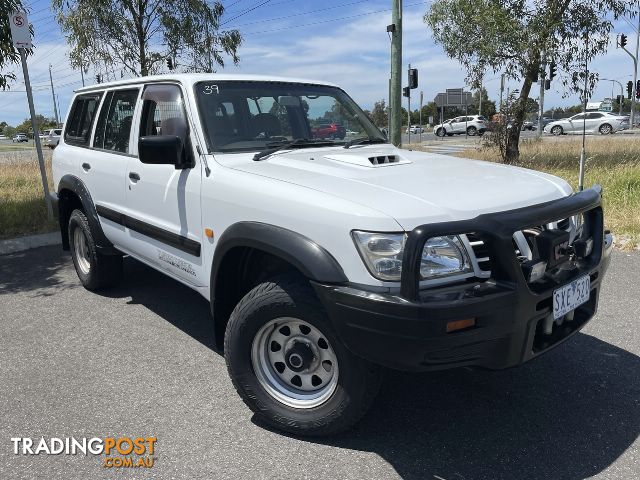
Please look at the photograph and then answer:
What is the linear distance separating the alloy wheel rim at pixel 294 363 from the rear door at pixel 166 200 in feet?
2.22

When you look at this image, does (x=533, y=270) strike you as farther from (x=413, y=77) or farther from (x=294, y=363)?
(x=413, y=77)

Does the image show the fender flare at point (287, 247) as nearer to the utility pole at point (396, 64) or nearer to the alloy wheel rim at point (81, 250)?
the alloy wheel rim at point (81, 250)

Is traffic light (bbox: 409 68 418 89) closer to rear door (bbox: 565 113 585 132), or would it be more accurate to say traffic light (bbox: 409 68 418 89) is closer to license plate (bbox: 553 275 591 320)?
license plate (bbox: 553 275 591 320)

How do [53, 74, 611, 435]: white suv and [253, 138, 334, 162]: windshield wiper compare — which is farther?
[253, 138, 334, 162]: windshield wiper

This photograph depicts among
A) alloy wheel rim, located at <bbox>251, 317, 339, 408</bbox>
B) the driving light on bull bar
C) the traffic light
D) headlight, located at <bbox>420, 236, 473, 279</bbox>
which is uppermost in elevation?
the traffic light

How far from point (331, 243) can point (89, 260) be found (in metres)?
3.39

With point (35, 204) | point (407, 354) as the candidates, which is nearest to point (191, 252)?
point (407, 354)

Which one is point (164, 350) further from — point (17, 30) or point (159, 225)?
point (17, 30)

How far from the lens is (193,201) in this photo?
127 inches

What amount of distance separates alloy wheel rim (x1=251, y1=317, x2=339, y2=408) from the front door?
2.26ft

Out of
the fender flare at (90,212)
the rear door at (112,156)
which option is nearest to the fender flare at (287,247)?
the rear door at (112,156)

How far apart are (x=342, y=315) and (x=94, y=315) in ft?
9.76

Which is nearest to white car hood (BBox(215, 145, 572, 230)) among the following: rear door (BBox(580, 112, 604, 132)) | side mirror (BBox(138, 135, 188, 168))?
side mirror (BBox(138, 135, 188, 168))

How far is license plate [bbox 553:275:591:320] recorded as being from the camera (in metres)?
2.47
